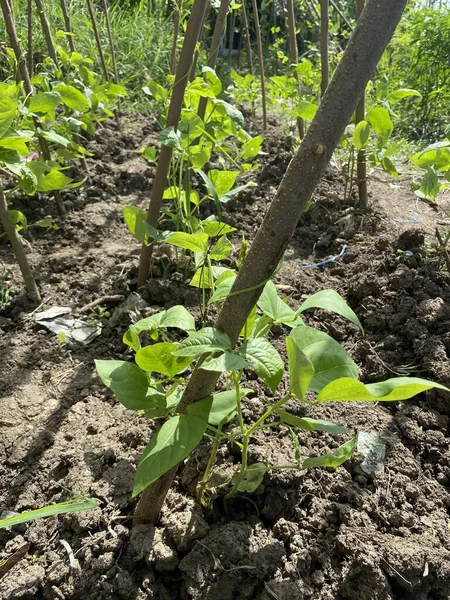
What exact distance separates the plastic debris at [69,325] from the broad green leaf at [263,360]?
3.25 ft

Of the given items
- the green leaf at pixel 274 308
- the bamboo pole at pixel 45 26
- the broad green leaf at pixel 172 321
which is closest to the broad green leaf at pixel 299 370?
the green leaf at pixel 274 308

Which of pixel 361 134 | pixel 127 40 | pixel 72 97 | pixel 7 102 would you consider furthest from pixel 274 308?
pixel 127 40

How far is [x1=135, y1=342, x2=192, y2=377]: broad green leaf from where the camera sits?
0.90 m

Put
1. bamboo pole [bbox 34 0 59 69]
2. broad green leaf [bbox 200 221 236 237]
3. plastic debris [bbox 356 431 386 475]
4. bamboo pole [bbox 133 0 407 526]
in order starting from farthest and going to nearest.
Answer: bamboo pole [bbox 34 0 59 69] < broad green leaf [bbox 200 221 236 237] < plastic debris [bbox 356 431 386 475] < bamboo pole [bbox 133 0 407 526]

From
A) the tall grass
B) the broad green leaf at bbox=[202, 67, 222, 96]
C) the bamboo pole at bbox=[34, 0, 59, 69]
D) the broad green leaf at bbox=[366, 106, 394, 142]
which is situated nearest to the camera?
the broad green leaf at bbox=[202, 67, 222, 96]

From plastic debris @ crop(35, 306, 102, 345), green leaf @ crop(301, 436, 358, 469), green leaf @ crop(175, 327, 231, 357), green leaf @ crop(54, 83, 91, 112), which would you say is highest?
green leaf @ crop(54, 83, 91, 112)

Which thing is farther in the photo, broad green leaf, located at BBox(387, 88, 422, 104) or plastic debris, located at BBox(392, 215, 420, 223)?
plastic debris, located at BBox(392, 215, 420, 223)

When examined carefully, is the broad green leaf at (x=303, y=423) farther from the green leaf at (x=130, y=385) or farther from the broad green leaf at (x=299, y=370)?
the green leaf at (x=130, y=385)

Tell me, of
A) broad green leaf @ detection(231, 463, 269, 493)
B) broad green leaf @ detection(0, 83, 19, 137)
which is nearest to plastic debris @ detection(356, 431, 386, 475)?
broad green leaf @ detection(231, 463, 269, 493)

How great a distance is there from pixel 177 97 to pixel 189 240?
2.59 ft

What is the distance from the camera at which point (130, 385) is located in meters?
0.97

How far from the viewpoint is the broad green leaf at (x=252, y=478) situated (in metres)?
1.03

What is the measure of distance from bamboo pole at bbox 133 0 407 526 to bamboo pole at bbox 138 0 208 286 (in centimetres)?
99

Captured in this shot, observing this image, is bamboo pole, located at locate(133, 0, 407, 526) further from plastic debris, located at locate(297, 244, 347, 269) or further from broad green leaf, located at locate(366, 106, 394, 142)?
broad green leaf, located at locate(366, 106, 394, 142)
